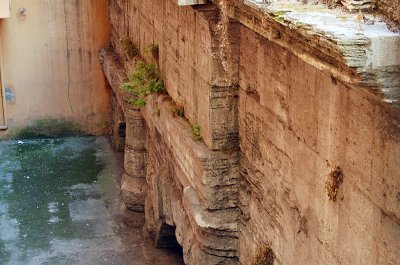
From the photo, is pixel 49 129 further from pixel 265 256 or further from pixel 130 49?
pixel 265 256

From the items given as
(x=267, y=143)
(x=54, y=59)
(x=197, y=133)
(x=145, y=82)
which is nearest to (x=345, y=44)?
(x=267, y=143)

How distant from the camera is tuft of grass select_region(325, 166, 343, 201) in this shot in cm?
490

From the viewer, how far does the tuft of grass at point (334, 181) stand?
16.1ft

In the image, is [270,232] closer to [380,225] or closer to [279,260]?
[279,260]

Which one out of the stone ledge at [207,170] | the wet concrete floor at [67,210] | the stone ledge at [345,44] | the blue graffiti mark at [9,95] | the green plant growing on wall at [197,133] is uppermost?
the stone ledge at [345,44]

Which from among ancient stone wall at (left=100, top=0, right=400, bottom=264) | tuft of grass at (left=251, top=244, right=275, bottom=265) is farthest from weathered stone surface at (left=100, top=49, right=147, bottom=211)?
tuft of grass at (left=251, top=244, right=275, bottom=265)

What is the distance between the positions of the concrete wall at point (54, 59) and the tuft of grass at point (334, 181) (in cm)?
1057

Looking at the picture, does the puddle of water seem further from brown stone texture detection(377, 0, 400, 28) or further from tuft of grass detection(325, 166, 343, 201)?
brown stone texture detection(377, 0, 400, 28)

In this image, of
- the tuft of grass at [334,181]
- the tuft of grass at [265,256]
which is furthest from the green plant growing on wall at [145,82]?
the tuft of grass at [334,181]

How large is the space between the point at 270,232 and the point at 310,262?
2.87 feet

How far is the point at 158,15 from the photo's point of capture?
9.29 m

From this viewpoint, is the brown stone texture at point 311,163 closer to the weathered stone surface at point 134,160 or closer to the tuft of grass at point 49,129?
the weathered stone surface at point 134,160

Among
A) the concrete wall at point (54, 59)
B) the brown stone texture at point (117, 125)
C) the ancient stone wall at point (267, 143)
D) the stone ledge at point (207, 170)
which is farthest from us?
the concrete wall at point (54, 59)

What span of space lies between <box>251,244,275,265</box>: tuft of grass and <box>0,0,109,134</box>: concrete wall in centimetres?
928
